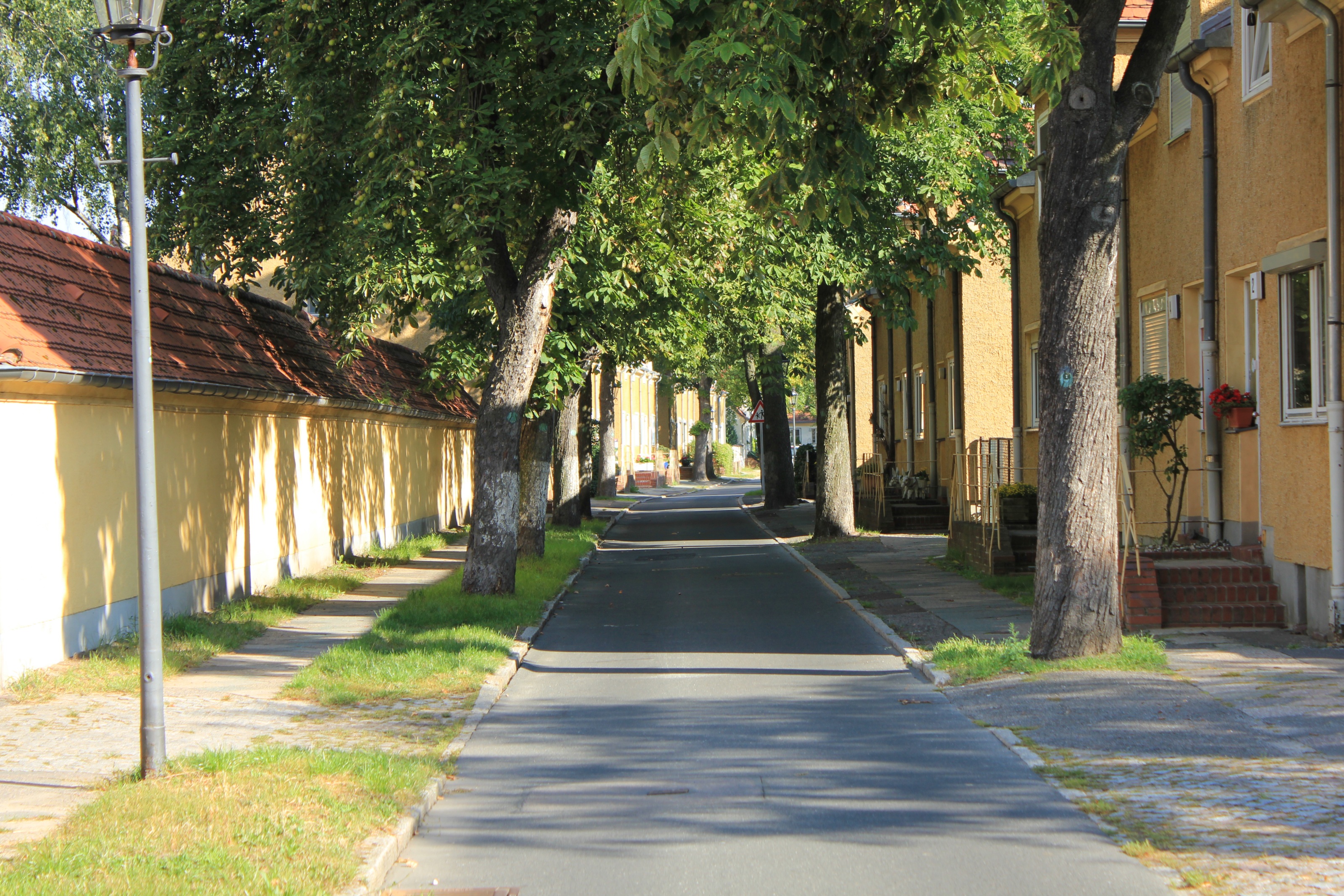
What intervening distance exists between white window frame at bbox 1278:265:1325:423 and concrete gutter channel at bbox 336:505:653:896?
7.51 metres

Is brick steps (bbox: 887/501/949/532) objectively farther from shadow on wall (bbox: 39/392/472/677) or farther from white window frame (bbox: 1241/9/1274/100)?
white window frame (bbox: 1241/9/1274/100)

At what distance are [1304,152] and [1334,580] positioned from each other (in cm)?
389

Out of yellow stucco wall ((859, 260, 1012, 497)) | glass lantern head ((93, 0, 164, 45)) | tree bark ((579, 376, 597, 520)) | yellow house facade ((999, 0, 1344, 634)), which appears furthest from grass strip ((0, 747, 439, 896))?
tree bark ((579, 376, 597, 520))

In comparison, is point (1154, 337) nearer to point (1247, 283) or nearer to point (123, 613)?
point (1247, 283)

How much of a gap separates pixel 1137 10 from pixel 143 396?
13.5m

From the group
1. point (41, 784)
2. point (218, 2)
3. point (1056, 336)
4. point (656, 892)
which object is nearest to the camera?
point (656, 892)

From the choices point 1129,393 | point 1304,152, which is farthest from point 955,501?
point 1304,152

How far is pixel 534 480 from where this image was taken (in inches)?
738

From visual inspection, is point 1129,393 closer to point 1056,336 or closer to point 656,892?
point 1056,336

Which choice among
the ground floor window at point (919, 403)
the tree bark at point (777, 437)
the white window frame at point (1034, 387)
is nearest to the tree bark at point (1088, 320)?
the white window frame at point (1034, 387)

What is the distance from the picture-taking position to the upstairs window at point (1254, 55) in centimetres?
→ 1188

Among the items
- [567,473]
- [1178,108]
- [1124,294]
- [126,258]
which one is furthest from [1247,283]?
[567,473]

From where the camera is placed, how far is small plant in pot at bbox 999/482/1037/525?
17.4m

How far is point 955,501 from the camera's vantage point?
1925cm
